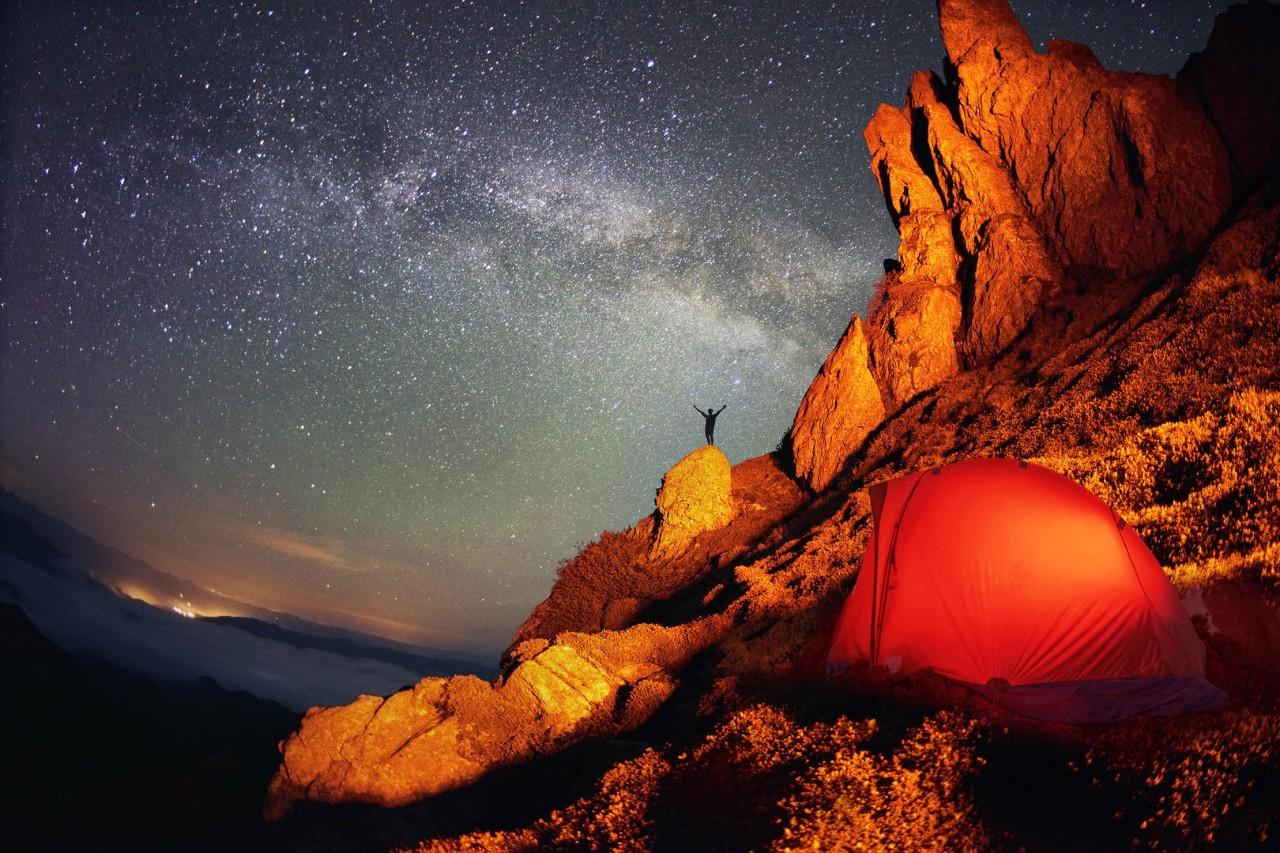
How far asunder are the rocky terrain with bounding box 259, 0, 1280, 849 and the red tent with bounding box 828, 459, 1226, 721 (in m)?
0.48

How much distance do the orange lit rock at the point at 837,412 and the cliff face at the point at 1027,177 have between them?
0.47 ft

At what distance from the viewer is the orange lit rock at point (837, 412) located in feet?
94.4

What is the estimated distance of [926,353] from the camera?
28.9m

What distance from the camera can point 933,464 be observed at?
66.3 feet

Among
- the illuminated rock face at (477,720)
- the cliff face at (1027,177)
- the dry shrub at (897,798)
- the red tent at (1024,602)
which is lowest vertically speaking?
the illuminated rock face at (477,720)

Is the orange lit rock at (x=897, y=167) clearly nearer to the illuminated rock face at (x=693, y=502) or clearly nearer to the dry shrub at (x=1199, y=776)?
the illuminated rock face at (x=693, y=502)

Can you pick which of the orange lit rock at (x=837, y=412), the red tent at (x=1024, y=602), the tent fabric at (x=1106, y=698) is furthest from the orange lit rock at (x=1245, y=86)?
the tent fabric at (x=1106, y=698)

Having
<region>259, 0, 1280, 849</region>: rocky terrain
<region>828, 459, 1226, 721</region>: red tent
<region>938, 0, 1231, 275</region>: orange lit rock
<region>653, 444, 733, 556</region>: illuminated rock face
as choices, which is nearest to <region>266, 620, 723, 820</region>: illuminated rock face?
<region>259, 0, 1280, 849</region>: rocky terrain

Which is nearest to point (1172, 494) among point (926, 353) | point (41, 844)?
point (926, 353)

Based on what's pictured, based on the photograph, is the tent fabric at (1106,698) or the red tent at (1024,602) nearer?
the tent fabric at (1106,698)

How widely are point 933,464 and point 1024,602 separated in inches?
478

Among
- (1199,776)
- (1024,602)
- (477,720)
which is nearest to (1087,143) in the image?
(1024,602)

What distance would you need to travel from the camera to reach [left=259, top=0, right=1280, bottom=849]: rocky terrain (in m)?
6.89

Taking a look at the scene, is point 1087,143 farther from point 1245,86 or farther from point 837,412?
point 837,412
